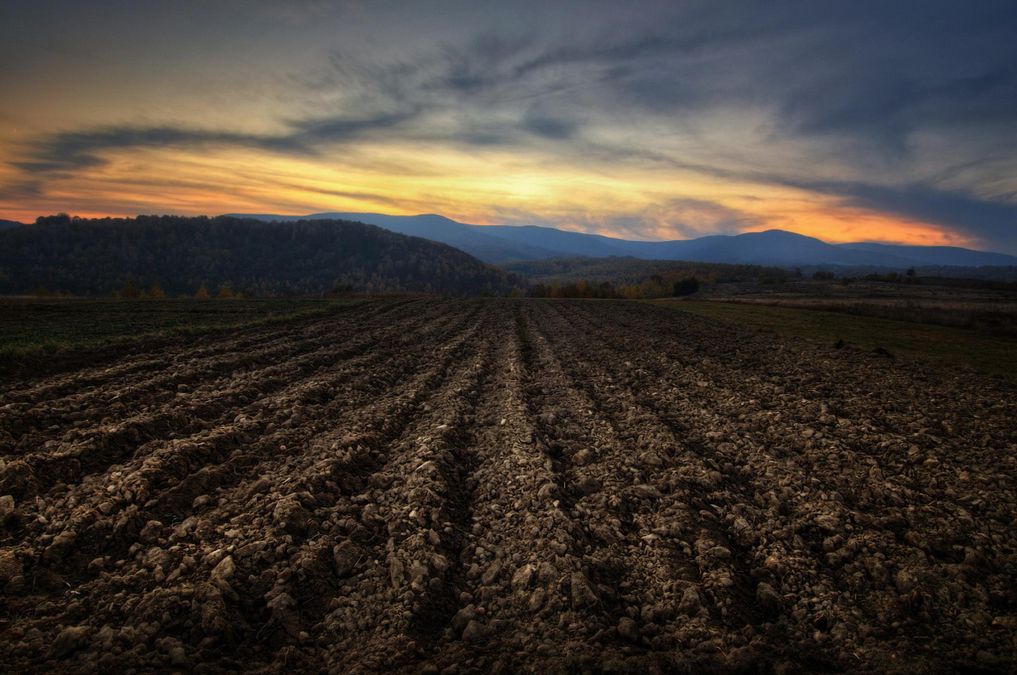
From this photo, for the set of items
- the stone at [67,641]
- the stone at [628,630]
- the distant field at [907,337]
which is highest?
the distant field at [907,337]

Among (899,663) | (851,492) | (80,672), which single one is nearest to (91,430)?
(80,672)

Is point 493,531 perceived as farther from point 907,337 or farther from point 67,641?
point 907,337

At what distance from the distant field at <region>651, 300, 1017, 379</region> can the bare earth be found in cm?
1197

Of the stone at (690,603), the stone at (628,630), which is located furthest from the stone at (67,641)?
the stone at (690,603)

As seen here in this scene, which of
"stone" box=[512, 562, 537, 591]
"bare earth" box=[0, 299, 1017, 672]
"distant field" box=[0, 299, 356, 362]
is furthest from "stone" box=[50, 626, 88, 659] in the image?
"distant field" box=[0, 299, 356, 362]

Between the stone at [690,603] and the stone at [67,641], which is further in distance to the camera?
the stone at [690,603]

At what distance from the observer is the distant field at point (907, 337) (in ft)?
75.5

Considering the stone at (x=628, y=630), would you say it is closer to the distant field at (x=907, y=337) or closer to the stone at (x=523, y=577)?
the stone at (x=523, y=577)

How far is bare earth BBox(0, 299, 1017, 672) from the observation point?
477 cm

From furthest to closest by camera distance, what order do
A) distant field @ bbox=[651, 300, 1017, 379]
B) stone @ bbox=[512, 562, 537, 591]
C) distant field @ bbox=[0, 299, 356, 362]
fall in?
distant field @ bbox=[651, 300, 1017, 379], distant field @ bbox=[0, 299, 356, 362], stone @ bbox=[512, 562, 537, 591]

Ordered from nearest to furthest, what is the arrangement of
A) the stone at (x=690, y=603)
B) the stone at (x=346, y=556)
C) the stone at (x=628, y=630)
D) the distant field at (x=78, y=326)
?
the stone at (x=628, y=630) < the stone at (x=690, y=603) < the stone at (x=346, y=556) < the distant field at (x=78, y=326)

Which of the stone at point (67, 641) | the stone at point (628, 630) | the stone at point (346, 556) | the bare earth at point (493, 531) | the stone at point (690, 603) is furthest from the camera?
the stone at point (346, 556)

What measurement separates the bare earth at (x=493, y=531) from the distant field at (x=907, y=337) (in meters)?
12.0

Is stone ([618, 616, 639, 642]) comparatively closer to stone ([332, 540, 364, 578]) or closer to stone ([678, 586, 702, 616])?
stone ([678, 586, 702, 616])
